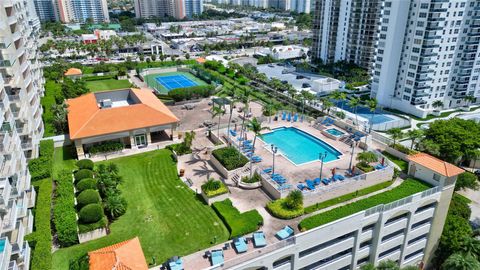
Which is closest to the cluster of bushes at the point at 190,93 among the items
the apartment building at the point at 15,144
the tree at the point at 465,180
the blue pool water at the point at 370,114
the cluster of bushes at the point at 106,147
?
the cluster of bushes at the point at 106,147

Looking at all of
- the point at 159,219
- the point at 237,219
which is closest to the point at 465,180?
the point at 237,219

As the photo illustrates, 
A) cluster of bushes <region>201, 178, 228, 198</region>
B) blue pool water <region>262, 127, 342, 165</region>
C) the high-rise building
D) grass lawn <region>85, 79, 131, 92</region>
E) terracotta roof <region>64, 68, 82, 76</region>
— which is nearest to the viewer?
cluster of bushes <region>201, 178, 228, 198</region>

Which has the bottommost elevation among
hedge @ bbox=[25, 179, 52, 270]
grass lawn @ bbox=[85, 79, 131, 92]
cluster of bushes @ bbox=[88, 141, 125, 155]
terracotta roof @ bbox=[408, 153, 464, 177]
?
grass lawn @ bbox=[85, 79, 131, 92]

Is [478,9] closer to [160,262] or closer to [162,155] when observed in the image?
[162,155]

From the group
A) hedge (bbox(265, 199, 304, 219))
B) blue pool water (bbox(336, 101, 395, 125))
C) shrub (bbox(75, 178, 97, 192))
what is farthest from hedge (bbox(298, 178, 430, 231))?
blue pool water (bbox(336, 101, 395, 125))

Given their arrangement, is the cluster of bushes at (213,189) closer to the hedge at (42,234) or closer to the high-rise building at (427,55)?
the hedge at (42,234)

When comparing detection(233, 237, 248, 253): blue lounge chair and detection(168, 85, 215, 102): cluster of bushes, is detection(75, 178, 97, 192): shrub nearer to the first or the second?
detection(233, 237, 248, 253): blue lounge chair

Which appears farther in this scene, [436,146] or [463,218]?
[436,146]

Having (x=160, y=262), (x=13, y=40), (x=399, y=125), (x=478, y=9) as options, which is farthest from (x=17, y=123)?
(x=478, y=9)
